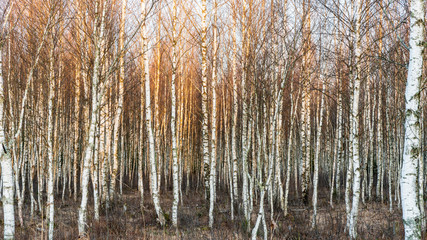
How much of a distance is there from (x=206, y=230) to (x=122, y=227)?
1.89 m

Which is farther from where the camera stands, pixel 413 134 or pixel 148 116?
pixel 148 116

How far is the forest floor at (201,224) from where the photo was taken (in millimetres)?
6422

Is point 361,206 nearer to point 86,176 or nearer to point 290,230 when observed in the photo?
point 290,230

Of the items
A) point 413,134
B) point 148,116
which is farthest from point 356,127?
point 148,116

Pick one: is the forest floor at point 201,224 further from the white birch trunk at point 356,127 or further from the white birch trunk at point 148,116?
the white birch trunk at point 148,116

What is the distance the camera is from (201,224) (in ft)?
26.4

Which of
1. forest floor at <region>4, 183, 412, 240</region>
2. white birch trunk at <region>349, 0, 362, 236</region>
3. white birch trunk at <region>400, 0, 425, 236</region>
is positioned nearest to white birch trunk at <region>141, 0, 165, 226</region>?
forest floor at <region>4, 183, 412, 240</region>

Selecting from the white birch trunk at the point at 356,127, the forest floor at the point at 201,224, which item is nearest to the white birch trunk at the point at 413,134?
the white birch trunk at the point at 356,127

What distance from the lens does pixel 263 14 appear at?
8195mm

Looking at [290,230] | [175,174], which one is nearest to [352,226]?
[290,230]

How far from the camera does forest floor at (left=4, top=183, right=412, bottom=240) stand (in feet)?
21.1

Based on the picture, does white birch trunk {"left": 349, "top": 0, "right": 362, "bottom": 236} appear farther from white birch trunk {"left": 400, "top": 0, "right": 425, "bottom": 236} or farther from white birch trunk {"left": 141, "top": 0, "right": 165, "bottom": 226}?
white birch trunk {"left": 141, "top": 0, "right": 165, "bottom": 226}

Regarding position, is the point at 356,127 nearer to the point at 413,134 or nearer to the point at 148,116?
the point at 413,134

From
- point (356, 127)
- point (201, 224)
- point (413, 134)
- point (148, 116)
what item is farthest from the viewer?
point (201, 224)
